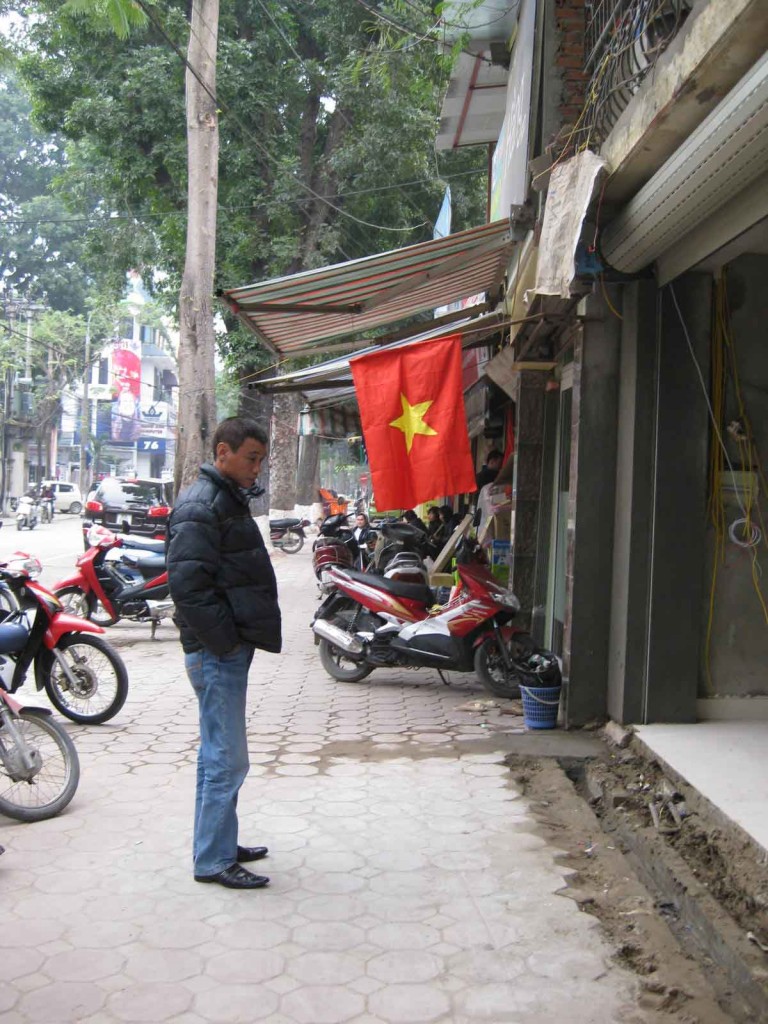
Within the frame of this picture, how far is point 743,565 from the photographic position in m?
5.44

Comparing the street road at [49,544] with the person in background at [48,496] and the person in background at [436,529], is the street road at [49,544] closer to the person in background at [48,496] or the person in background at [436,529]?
the person in background at [48,496]

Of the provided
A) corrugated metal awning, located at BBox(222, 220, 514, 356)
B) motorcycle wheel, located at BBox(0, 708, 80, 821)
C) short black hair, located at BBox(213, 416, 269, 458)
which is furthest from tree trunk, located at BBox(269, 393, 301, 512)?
short black hair, located at BBox(213, 416, 269, 458)

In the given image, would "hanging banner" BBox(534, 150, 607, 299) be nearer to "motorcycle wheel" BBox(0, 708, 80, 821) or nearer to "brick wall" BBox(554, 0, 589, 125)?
"brick wall" BBox(554, 0, 589, 125)

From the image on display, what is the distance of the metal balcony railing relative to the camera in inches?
165

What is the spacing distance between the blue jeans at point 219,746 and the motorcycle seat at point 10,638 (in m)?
1.48

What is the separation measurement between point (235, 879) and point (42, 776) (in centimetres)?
137

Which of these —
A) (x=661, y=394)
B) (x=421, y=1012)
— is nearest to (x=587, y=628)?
(x=661, y=394)

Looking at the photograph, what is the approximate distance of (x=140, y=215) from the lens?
2003cm

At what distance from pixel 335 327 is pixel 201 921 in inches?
204

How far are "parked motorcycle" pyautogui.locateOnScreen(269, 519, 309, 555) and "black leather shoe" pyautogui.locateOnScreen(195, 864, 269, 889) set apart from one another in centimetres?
1606

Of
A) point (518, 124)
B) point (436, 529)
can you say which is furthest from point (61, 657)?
point (436, 529)

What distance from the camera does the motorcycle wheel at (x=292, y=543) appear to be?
66.3 feet

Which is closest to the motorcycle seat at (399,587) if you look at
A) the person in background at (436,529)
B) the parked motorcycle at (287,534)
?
the person in background at (436,529)

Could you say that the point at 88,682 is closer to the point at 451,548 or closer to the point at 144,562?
the point at 144,562
